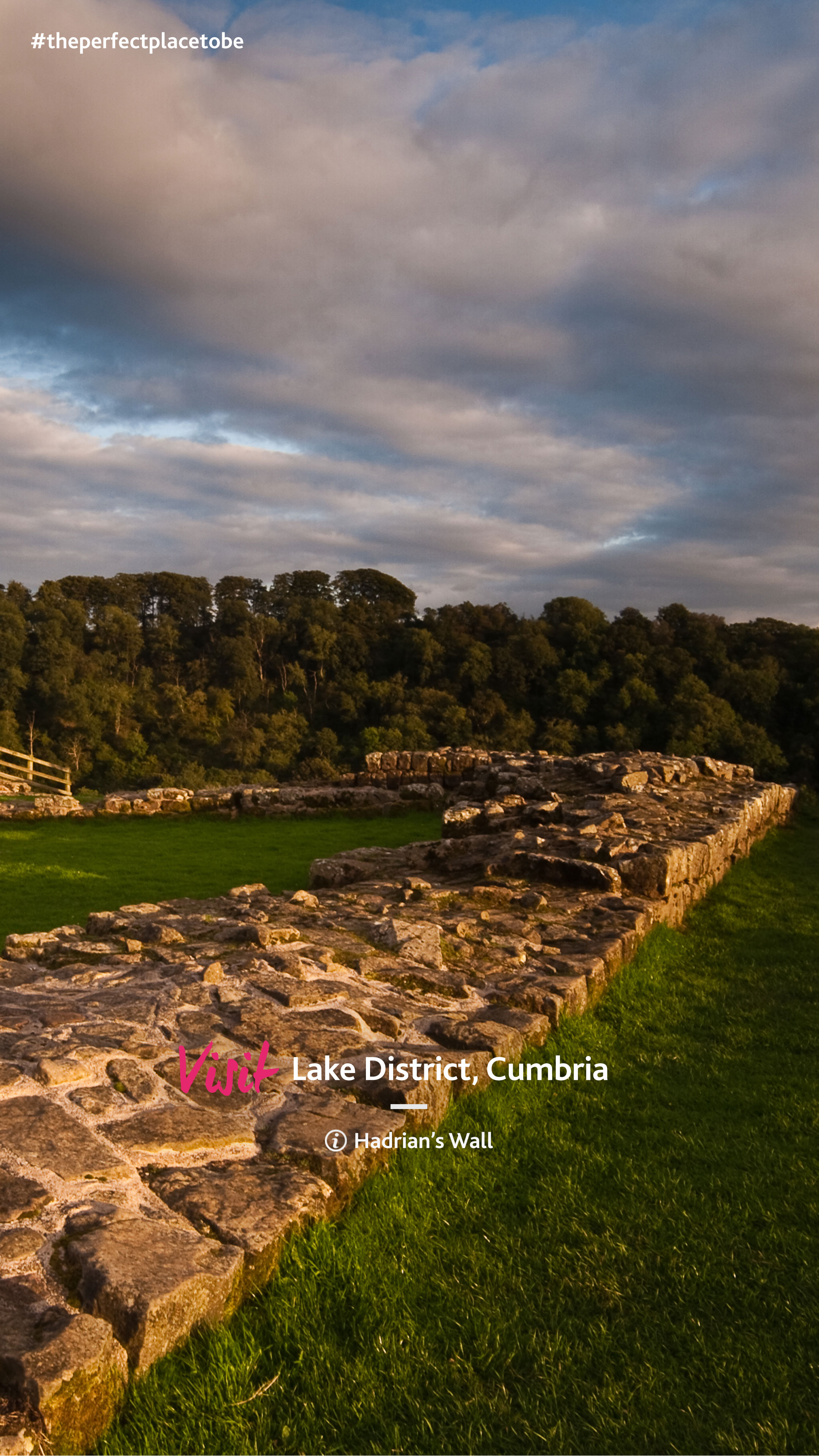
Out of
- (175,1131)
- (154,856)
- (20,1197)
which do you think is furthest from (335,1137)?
(154,856)

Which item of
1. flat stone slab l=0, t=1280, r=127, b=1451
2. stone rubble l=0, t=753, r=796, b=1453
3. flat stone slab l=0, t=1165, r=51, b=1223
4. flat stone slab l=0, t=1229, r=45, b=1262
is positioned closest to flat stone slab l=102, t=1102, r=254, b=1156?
stone rubble l=0, t=753, r=796, b=1453

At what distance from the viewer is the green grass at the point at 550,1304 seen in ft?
7.96

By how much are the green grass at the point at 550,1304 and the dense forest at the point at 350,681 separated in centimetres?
2654

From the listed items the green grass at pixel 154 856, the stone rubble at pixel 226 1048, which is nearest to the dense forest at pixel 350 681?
the green grass at pixel 154 856

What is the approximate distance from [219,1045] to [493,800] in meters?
10.5

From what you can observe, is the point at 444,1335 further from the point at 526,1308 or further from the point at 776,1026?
the point at 776,1026

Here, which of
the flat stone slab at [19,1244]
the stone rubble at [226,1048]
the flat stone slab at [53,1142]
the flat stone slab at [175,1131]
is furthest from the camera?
the flat stone slab at [175,1131]

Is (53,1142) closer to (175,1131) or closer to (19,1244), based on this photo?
(175,1131)

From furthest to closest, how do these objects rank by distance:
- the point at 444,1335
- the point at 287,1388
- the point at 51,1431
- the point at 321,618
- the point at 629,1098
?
the point at 321,618 < the point at 629,1098 < the point at 444,1335 < the point at 287,1388 < the point at 51,1431

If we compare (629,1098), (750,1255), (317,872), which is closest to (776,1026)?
(629,1098)

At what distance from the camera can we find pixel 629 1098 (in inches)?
192

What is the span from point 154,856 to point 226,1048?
31.7 feet

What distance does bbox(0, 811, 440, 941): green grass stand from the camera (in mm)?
9781

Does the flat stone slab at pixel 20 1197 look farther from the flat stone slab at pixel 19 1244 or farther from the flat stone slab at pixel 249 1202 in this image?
the flat stone slab at pixel 249 1202
